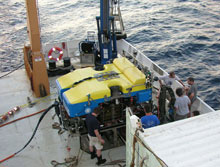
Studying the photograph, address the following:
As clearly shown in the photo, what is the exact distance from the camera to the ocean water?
15701 mm

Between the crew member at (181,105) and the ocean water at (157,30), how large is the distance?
582 cm

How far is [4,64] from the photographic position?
754 inches

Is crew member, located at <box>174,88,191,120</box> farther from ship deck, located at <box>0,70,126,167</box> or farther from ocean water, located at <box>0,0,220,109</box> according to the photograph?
ocean water, located at <box>0,0,220,109</box>

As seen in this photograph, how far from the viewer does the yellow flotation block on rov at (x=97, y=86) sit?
677 centimetres

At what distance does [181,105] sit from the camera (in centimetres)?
691

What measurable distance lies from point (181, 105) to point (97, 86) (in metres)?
2.26

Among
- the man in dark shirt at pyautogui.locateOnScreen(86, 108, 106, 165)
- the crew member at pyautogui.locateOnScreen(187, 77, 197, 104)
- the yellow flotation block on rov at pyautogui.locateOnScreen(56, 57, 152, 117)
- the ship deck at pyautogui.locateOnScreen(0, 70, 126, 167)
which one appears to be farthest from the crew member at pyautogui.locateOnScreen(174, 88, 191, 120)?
the man in dark shirt at pyautogui.locateOnScreen(86, 108, 106, 165)

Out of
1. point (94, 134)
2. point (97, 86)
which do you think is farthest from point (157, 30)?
point (94, 134)

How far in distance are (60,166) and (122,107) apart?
7.38 feet

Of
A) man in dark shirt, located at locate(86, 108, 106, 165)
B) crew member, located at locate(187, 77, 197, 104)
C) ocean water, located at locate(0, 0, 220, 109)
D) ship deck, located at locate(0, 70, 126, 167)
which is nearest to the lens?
man in dark shirt, located at locate(86, 108, 106, 165)

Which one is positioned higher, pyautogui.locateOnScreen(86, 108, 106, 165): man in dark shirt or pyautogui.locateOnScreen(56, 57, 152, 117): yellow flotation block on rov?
pyautogui.locateOnScreen(56, 57, 152, 117): yellow flotation block on rov

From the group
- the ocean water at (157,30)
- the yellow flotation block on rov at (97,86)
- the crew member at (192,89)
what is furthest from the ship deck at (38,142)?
the ocean water at (157,30)

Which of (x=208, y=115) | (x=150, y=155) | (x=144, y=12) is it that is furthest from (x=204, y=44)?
(x=150, y=155)

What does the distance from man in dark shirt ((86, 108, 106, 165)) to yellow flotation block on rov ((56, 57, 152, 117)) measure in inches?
22.0
